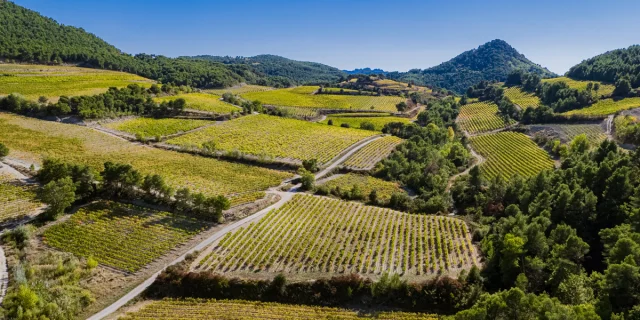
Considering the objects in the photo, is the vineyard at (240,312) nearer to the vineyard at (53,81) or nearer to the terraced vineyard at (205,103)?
the terraced vineyard at (205,103)

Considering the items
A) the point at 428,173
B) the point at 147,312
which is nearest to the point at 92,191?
the point at 147,312

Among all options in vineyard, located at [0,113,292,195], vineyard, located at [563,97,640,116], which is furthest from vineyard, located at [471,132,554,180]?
vineyard, located at [0,113,292,195]

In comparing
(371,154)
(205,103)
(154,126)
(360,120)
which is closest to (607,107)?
(360,120)

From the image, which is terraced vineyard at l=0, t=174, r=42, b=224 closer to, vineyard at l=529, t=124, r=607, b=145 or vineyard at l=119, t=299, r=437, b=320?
vineyard at l=119, t=299, r=437, b=320

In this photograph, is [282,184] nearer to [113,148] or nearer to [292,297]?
[292,297]

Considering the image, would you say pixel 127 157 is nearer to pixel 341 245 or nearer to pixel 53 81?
pixel 341 245
